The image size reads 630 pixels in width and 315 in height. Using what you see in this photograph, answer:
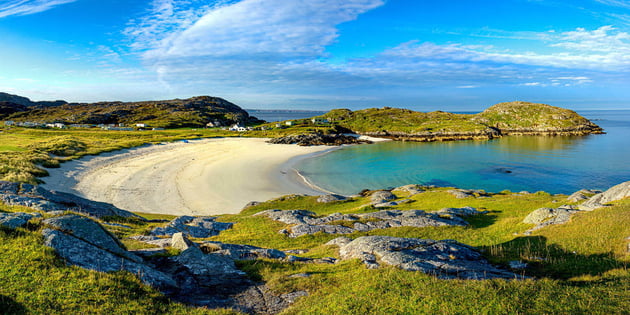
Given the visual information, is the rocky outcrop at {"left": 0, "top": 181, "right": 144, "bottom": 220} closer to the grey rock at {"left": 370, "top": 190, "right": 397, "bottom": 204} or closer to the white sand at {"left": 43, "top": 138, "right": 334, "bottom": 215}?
the white sand at {"left": 43, "top": 138, "right": 334, "bottom": 215}

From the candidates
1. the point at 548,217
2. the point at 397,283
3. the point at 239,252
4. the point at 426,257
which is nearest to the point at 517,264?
the point at 426,257

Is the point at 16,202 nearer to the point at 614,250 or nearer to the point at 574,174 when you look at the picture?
the point at 614,250

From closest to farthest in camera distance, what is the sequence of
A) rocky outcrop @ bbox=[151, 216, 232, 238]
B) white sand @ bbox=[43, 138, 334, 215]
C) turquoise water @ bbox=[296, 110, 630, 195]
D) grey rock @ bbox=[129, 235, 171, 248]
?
grey rock @ bbox=[129, 235, 171, 248] < rocky outcrop @ bbox=[151, 216, 232, 238] < white sand @ bbox=[43, 138, 334, 215] < turquoise water @ bbox=[296, 110, 630, 195]

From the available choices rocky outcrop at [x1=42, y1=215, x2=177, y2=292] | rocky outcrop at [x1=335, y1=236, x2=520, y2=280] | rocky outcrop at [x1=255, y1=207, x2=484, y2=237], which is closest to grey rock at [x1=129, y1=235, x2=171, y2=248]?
rocky outcrop at [x1=42, y1=215, x2=177, y2=292]

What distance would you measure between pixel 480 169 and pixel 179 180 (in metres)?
76.8

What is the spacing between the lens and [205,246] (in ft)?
54.1

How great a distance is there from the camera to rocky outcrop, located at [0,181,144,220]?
67.5ft

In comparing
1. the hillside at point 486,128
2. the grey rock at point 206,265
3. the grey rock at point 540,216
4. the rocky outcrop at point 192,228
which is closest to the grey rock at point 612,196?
the grey rock at point 540,216

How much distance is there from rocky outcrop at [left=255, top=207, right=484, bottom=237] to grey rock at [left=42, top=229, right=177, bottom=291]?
12.4 meters

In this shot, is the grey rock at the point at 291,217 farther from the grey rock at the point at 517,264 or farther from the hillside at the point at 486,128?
the hillside at the point at 486,128

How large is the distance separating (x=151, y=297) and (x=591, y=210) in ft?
84.1

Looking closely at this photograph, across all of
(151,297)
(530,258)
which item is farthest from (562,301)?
(151,297)

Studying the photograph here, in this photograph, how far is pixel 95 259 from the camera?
11281 millimetres

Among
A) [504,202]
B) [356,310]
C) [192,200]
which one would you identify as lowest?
[192,200]
